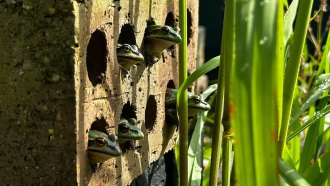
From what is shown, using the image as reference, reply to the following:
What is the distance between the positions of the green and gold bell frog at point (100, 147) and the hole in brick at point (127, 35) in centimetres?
18

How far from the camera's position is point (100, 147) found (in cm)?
79

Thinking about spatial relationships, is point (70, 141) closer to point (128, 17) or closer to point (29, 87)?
point (29, 87)

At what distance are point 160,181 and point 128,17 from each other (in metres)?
0.39

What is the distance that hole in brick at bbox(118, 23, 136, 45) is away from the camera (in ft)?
3.10

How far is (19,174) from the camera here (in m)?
0.78

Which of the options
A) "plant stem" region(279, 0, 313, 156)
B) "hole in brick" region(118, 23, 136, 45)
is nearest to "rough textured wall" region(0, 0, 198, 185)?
"hole in brick" region(118, 23, 136, 45)

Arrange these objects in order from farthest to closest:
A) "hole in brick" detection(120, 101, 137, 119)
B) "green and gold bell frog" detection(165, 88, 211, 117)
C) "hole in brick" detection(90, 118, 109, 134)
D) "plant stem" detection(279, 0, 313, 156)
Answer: "green and gold bell frog" detection(165, 88, 211, 117) < "hole in brick" detection(120, 101, 137, 119) < "hole in brick" detection(90, 118, 109, 134) < "plant stem" detection(279, 0, 313, 156)

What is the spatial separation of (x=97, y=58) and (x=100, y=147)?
0.43 feet

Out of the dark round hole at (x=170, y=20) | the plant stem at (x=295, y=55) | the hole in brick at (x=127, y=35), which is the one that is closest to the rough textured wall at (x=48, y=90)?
the hole in brick at (x=127, y=35)

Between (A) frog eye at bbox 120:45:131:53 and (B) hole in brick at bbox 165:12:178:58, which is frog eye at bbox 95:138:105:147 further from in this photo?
(B) hole in brick at bbox 165:12:178:58

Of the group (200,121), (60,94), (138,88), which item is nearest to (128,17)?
(138,88)

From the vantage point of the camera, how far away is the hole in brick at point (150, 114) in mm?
1080

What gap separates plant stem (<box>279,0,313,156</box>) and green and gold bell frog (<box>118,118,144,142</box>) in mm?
191

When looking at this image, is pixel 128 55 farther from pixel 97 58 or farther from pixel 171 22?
pixel 171 22
